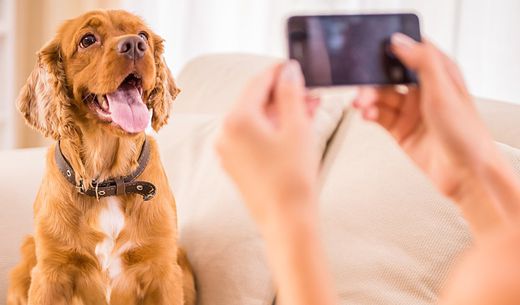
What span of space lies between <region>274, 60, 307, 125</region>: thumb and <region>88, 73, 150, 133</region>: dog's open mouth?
0.67 meters

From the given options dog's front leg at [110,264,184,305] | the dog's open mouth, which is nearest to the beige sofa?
dog's front leg at [110,264,184,305]

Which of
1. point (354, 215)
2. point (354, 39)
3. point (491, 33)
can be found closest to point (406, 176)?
point (354, 215)

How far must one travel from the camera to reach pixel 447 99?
631 millimetres

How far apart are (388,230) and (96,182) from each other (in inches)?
21.0

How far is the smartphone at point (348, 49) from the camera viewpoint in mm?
742

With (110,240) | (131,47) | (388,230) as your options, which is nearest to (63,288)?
(110,240)

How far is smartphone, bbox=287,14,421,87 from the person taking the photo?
0.74 m

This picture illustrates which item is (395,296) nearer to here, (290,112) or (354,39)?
(354,39)

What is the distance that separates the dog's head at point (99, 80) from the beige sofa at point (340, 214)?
0.34 meters

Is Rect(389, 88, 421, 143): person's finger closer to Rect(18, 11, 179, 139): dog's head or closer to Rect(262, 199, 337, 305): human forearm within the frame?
Rect(262, 199, 337, 305): human forearm

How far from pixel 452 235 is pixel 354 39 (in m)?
0.71

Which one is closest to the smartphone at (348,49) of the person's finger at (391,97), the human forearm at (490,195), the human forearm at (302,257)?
the person's finger at (391,97)

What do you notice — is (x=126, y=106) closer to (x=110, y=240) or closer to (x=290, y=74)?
(x=110, y=240)

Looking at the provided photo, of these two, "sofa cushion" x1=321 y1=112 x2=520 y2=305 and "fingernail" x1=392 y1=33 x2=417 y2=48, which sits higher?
"fingernail" x1=392 y1=33 x2=417 y2=48
